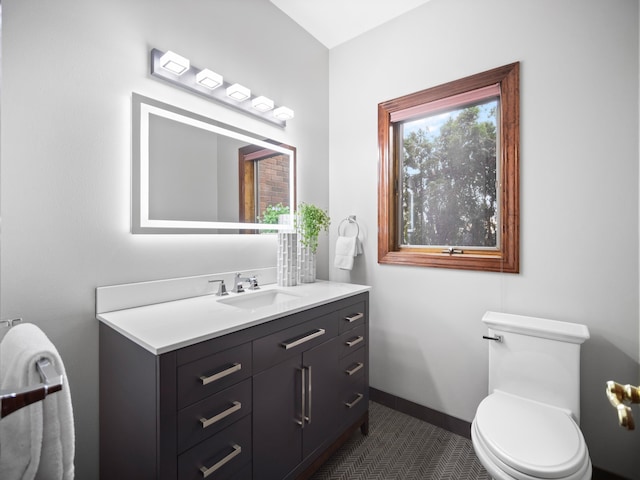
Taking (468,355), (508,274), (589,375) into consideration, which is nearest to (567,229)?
(508,274)

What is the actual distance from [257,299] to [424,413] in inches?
52.7

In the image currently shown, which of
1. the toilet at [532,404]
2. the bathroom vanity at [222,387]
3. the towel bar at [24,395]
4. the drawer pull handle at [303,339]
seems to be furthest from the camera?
the drawer pull handle at [303,339]

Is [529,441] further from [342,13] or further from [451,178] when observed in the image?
[342,13]

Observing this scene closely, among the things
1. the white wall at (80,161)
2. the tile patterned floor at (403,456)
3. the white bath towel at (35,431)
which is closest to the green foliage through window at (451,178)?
the tile patterned floor at (403,456)

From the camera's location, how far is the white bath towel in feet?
2.26

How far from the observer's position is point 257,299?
1.80 m

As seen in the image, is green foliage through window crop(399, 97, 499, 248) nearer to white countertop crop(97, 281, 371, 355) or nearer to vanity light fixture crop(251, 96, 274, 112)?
white countertop crop(97, 281, 371, 355)

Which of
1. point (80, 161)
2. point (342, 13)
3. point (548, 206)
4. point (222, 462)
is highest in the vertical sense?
point (342, 13)

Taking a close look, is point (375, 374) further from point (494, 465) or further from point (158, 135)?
point (158, 135)

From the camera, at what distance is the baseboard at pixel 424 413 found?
1.93m

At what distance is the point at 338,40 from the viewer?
245 centimetres

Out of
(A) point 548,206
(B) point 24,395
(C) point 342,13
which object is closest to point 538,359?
(A) point 548,206

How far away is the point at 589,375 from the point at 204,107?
236 centimetres

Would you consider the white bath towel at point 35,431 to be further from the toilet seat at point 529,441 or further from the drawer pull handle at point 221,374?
the toilet seat at point 529,441
